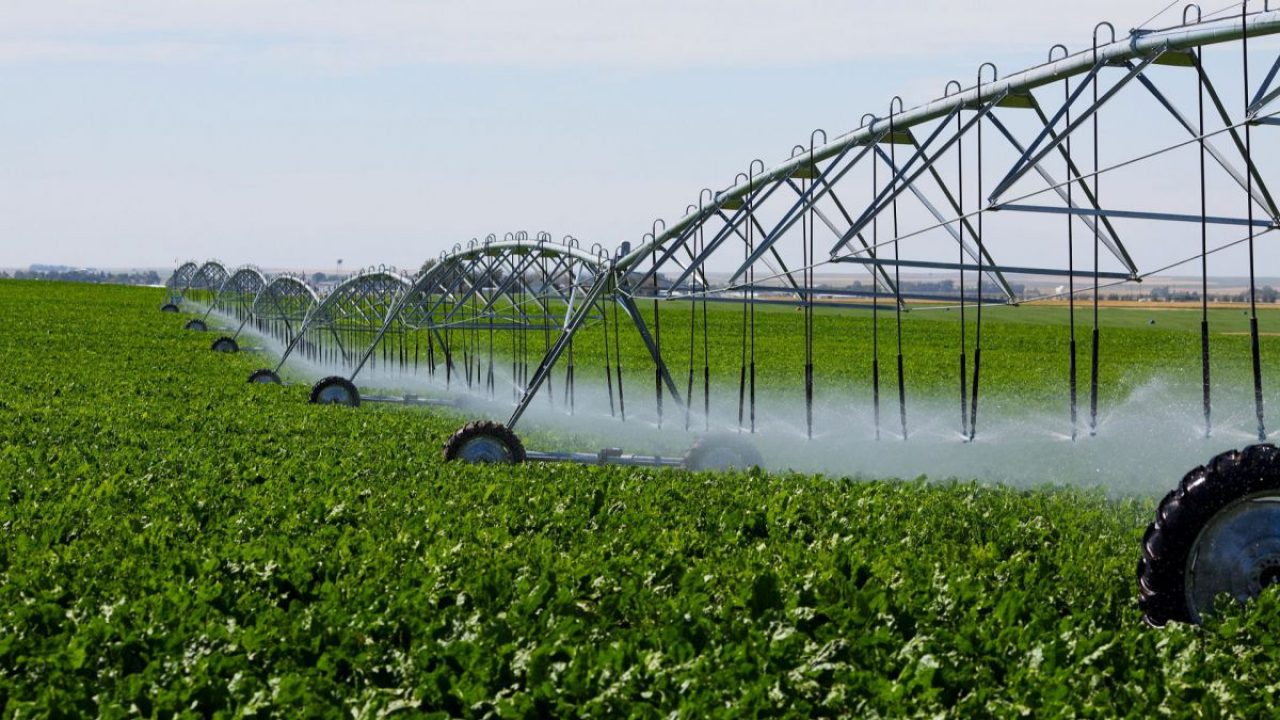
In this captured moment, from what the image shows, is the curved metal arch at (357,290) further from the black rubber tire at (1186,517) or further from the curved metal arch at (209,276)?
the curved metal arch at (209,276)

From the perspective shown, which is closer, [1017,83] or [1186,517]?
[1186,517]

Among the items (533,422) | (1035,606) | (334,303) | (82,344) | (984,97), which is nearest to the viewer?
(1035,606)

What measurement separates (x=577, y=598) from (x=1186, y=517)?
2989 millimetres

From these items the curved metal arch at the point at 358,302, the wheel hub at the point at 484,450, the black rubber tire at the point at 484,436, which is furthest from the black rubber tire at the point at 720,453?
the curved metal arch at the point at 358,302

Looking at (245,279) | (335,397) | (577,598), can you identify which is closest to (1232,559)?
(577,598)

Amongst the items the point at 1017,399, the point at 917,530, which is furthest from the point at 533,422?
the point at 917,530

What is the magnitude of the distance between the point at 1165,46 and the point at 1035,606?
Answer: 15.3 ft

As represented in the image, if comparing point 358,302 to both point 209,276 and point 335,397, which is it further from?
point 209,276

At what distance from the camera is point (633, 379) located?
33.7m

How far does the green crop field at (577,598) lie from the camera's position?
5707 millimetres

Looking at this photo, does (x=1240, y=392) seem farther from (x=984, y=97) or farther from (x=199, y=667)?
(x=199, y=667)

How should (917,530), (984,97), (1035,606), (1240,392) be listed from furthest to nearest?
(1240,392)
(984,97)
(917,530)
(1035,606)

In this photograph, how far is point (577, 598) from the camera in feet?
23.9

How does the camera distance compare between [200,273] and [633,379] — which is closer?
[633,379]
